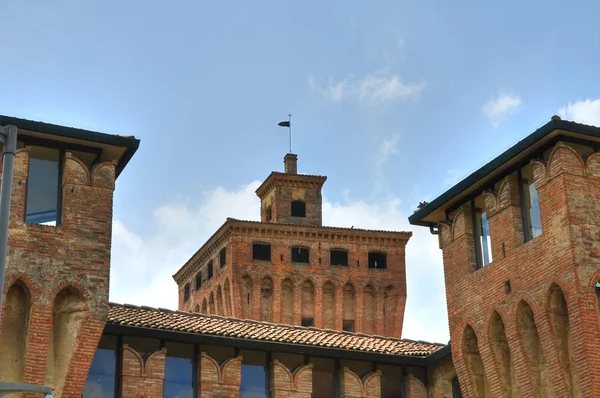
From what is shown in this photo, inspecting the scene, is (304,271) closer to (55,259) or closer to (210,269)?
(210,269)

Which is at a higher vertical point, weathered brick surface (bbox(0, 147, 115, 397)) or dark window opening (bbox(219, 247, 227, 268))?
dark window opening (bbox(219, 247, 227, 268))

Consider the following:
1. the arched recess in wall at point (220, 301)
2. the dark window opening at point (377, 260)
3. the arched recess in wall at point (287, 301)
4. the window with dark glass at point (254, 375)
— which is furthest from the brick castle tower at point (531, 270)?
the arched recess in wall at point (220, 301)

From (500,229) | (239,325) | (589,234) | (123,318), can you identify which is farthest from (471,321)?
(123,318)

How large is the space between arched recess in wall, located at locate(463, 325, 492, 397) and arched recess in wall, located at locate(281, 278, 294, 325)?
67.9 feet

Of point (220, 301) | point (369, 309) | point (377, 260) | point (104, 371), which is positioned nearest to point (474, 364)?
point (104, 371)

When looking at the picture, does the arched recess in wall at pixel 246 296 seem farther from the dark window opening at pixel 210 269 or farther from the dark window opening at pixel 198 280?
the dark window opening at pixel 198 280

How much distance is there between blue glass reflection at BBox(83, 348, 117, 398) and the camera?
25000mm

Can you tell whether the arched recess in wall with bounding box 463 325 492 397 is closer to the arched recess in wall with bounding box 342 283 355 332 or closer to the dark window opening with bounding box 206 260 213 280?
the arched recess in wall with bounding box 342 283 355 332

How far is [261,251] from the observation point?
47.8 m

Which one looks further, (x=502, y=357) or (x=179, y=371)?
(x=179, y=371)

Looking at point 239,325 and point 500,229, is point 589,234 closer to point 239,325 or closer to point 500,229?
point 500,229

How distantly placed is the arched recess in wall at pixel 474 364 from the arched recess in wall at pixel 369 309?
68.7 feet

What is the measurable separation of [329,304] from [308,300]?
92 centimetres

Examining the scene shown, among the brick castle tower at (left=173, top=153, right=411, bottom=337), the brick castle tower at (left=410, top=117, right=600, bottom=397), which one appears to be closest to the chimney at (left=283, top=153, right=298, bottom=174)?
the brick castle tower at (left=173, top=153, right=411, bottom=337)
